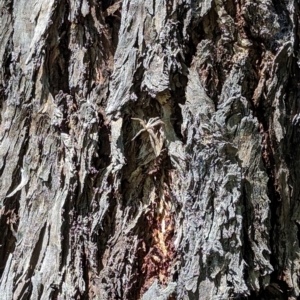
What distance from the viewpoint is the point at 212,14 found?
3.42ft

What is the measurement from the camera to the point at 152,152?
1.04m

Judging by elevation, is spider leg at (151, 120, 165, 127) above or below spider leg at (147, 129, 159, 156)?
above

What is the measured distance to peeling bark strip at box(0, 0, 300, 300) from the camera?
98cm

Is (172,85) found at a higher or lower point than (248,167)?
higher

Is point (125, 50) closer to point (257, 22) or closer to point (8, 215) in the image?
point (257, 22)

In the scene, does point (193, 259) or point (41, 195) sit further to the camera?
point (41, 195)

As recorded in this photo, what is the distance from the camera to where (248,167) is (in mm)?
1007

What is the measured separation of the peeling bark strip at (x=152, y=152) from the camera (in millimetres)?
977

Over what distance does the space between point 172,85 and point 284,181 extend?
273 millimetres

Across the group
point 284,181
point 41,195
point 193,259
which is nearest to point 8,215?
point 41,195

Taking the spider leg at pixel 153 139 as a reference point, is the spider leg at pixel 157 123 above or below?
above

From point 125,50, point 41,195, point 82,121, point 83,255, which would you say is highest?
point 125,50

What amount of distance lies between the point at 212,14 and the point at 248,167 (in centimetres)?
28

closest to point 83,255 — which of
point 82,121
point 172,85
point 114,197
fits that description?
point 114,197
